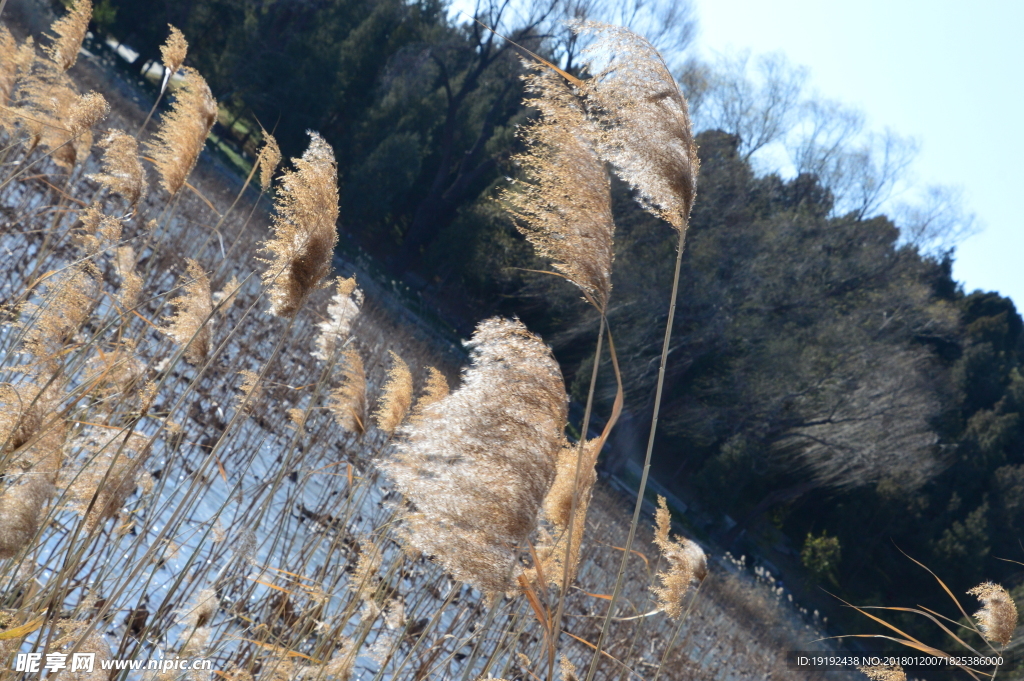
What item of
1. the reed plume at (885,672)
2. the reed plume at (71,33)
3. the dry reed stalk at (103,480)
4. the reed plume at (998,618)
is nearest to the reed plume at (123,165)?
the reed plume at (71,33)

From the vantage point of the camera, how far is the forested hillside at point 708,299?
21344 millimetres

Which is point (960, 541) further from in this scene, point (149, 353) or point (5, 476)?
point (5, 476)

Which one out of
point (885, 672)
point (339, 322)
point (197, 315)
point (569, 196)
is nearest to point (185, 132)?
point (197, 315)

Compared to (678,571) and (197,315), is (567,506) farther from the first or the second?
(197,315)

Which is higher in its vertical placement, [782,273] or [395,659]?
[782,273]

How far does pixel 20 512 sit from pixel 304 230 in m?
0.85

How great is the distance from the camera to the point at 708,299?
2145 cm

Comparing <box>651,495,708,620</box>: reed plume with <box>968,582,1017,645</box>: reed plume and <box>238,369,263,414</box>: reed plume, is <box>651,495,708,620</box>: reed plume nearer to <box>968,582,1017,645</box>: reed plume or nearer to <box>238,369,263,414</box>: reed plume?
<box>968,582,1017,645</box>: reed plume

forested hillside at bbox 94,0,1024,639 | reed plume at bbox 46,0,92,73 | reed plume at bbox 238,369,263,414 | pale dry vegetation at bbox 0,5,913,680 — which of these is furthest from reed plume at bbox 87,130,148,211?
forested hillside at bbox 94,0,1024,639

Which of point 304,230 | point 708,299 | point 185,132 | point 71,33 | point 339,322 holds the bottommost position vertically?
point 339,322

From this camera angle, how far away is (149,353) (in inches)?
187

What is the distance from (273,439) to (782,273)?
21.1 meters

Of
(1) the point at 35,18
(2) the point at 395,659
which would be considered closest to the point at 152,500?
(2) the point at 395,659

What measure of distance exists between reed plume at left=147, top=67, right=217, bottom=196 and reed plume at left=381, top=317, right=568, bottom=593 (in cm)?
161
